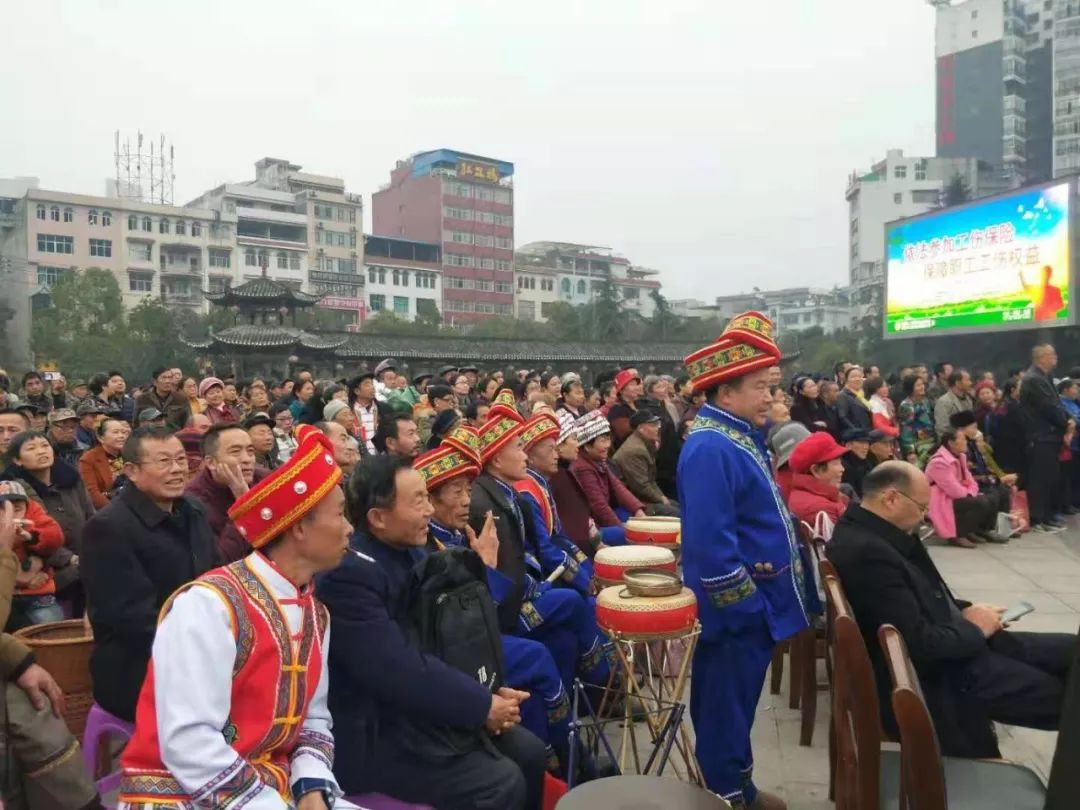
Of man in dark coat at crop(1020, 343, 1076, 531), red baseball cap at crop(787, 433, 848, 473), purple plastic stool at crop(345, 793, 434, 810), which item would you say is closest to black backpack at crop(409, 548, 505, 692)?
purple plastic stool at crop(345, 793, 434, 810)

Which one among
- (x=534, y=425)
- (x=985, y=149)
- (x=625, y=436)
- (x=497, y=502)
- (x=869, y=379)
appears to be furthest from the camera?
(x=985, y=149)

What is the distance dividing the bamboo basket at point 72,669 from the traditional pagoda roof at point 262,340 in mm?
21366

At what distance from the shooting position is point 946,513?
752cm

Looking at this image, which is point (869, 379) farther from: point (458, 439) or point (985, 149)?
point (985, 149)

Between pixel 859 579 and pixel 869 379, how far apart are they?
7.23 m

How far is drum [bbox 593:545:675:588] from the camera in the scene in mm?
3449

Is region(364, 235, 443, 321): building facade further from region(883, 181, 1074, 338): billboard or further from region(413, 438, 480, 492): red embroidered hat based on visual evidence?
region(413, 438, 480, 492): red embroidered hat

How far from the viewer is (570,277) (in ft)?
217

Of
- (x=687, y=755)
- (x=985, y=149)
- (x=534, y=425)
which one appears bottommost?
(x=687, y=755)

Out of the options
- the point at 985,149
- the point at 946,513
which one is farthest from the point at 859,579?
the point at 985,149

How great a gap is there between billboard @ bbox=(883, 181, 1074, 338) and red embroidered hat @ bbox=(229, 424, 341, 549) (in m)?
17.0

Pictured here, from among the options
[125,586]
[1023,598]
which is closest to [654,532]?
[125,586]

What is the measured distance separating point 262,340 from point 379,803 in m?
22.9

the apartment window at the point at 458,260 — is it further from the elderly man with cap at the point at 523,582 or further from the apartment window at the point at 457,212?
the elderly man with cap at the point at 523,582
